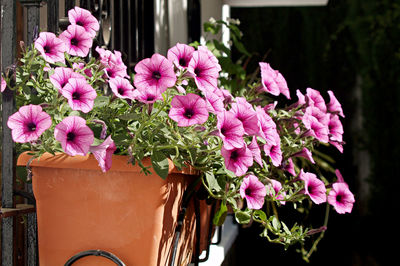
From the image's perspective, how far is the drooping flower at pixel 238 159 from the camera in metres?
0.66

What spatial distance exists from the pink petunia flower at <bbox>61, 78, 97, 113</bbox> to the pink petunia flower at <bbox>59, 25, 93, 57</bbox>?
4.1 inches

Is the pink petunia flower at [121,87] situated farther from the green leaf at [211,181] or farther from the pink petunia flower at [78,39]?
the green leaf at [211,181]

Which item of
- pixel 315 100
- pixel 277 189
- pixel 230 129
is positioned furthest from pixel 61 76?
pixel 315 100

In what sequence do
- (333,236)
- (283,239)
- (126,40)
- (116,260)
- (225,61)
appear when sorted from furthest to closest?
(333,236) → (225,61) → (126,40) → (283,239) → (116,260)

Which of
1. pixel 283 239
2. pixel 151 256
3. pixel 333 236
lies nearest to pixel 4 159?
pixel 151 256

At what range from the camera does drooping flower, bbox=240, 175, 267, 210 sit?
0.74 metres

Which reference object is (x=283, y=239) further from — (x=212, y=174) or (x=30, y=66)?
(x=30, y=66)

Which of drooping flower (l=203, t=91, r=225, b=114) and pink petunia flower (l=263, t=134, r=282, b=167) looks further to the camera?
pink petunia flower (l=263, t=134, r=282, b=167)

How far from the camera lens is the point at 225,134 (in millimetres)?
657

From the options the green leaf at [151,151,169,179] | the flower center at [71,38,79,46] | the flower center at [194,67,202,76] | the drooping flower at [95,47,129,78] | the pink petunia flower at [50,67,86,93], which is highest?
the flower center at [71,38,79,46]

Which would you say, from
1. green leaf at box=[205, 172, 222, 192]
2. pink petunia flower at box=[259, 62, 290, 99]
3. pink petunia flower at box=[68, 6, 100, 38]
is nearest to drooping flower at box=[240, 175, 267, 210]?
green leaf at box=[205, 172, 222, 192]

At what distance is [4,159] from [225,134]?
0.35 meters

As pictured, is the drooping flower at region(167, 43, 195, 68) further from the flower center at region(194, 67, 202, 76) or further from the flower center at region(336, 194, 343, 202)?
the flower center at region(336, 194, 343, 202)

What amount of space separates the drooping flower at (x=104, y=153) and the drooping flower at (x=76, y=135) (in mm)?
20
